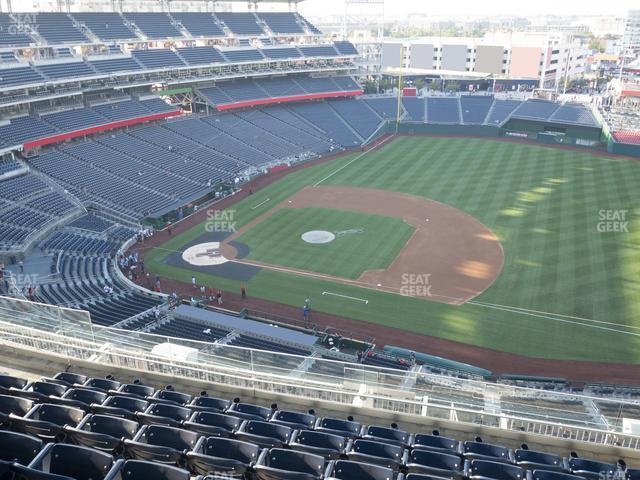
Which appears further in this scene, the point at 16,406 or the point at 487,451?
the point at 487,451

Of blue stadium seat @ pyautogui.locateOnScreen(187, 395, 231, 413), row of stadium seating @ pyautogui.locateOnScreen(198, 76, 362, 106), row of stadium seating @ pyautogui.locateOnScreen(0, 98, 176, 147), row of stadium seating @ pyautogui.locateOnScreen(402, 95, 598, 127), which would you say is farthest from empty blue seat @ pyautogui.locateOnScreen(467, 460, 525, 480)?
row of stadium seating @ pyautogui.locateOnScreen(402, 95, 598, 127)

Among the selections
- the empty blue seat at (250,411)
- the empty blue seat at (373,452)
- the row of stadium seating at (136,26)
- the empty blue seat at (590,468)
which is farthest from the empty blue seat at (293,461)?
the row of stadium seating at (136,26)

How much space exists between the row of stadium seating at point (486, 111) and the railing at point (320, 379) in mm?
64341

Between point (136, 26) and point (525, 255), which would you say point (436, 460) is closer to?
point (525, 255)

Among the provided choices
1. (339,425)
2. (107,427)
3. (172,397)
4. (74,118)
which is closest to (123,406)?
(172,397)

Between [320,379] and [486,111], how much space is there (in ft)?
229

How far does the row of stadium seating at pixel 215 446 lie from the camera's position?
24.6ft

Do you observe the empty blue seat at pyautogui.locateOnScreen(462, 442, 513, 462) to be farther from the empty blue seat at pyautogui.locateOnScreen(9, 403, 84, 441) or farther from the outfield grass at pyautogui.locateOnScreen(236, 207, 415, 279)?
the outfield grass at pyautogui.locateOnScreen(236, 207, 415, 279)

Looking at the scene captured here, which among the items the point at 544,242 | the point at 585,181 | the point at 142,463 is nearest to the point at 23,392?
the point at 142,463

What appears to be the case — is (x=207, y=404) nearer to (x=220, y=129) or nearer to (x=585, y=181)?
(x=585, y=181)

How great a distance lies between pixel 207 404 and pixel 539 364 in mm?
18956

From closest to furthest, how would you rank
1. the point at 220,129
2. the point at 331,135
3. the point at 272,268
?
1. the point at 272,268
2. the point at 220,129
3. the point at 331,135

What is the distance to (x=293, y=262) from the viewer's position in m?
35.2

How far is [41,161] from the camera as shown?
44.2m
